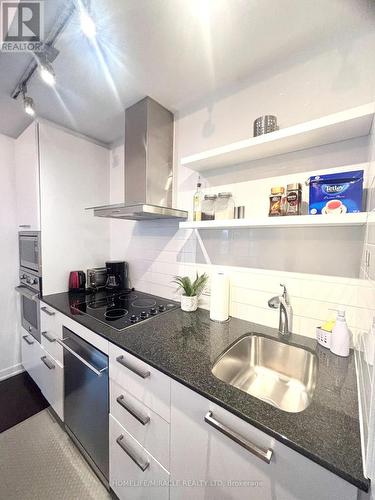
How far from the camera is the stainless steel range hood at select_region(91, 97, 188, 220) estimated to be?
1.40m

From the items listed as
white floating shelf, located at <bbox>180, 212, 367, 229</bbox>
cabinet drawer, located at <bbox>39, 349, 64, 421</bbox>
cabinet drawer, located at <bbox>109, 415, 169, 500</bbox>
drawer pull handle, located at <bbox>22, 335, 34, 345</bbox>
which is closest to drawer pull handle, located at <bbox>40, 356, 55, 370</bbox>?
cabinet drawer, located at <bbox>39, 349, 64, 421</bbox>

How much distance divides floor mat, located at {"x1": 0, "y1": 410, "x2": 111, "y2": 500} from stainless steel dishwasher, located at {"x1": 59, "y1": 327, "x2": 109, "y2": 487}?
62 mm

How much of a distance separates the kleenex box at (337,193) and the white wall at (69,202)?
6.09 ft

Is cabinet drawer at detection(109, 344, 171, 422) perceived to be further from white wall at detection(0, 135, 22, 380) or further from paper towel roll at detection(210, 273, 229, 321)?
white wall at detection(0, 135, 22, 380)

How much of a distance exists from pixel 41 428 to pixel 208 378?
1617 millimetres

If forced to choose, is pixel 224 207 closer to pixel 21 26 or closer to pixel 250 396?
pixel 250 396

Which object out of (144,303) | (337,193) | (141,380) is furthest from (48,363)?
(337,193)

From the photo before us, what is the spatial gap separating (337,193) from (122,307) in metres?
1.43

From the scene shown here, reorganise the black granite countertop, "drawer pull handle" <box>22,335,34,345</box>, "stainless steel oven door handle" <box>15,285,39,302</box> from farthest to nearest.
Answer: "drawer pull handle" <box>22,335,34,345</box>, "stainless steel oven door handle" <box>15,285,39,302</box>, the black granite countertop

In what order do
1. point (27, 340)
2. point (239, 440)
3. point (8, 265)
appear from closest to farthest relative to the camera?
point (239, 440) → point (27, 340) → point (8, 265)

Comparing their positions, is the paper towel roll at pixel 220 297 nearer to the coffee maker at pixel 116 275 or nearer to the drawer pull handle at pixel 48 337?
the coffee maker at pixel 116 275

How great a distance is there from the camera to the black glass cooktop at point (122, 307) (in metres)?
1.22

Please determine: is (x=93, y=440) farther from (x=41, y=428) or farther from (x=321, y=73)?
A: (x=321, y=73)

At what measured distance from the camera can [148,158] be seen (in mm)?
1417
